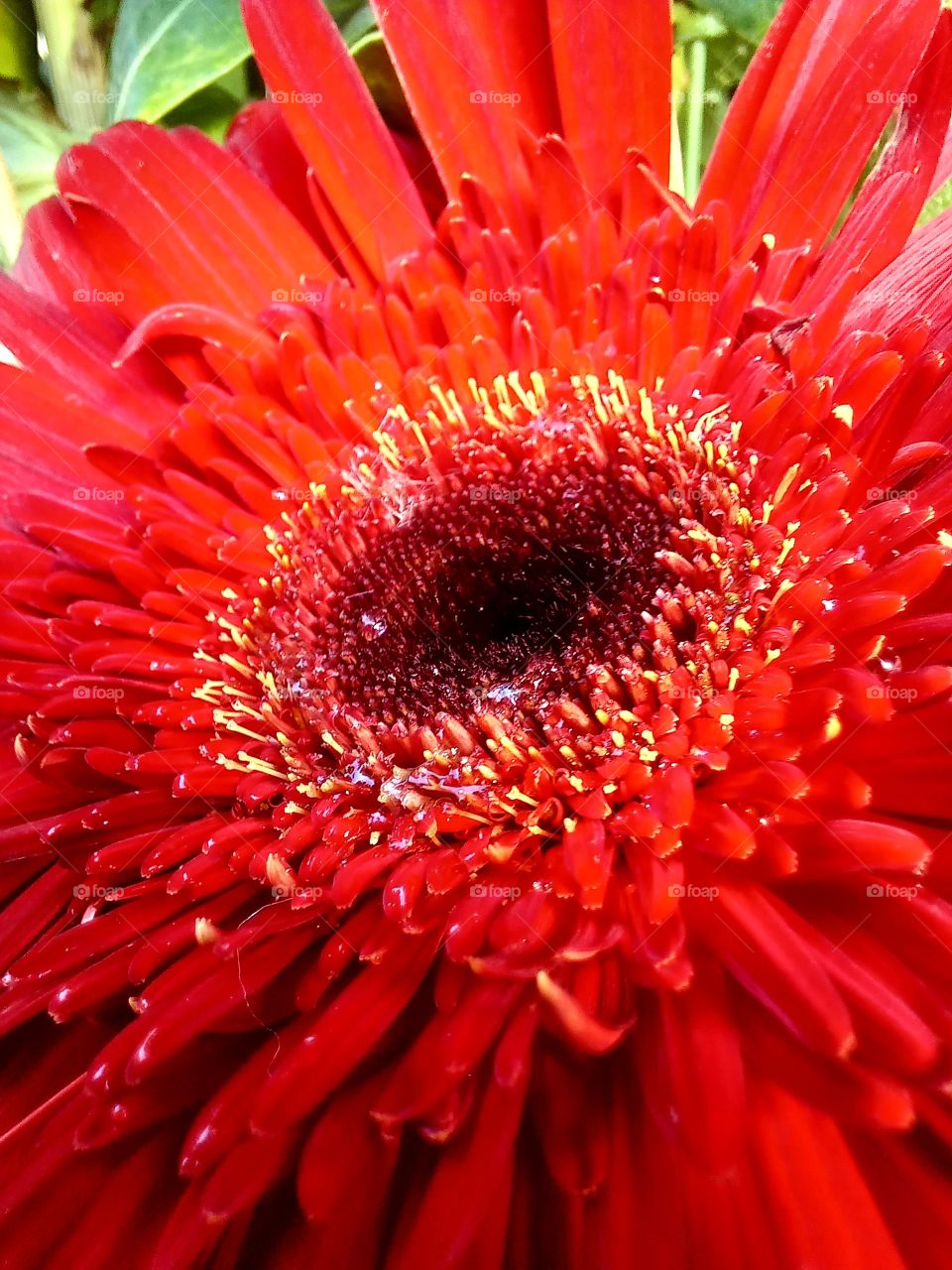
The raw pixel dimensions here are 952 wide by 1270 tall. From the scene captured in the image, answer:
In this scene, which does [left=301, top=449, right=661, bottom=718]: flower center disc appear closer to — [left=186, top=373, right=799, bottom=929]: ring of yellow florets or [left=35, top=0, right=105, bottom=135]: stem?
[left=186, top=373, right=799, bottom=929]: ring of yellow florets

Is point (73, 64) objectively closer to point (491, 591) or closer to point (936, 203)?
point (491, 591)

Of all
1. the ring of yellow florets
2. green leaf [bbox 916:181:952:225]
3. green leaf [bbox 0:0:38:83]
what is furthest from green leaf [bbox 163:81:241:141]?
green leaf [bbox 916:181:952:225]

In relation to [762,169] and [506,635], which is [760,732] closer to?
[506,635]

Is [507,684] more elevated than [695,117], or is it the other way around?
[695,117]

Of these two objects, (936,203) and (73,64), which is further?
(73,64)

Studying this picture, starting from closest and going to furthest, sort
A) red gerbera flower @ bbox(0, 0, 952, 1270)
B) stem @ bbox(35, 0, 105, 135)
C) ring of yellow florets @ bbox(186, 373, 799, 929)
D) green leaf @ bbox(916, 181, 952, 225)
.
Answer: red gerbera flower @ bbox(0, 0, 952, 1270)
ring of yellow florets @ bbox(186, 373, 799, 929)
green leaf @ bbox(916, 181, 952, 225)
stem @ bbox(35, 0, 105, 135)

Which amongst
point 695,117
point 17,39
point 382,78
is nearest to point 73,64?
point 17,39
